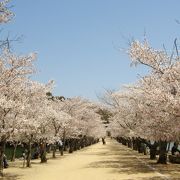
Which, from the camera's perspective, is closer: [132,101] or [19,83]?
[19,83]

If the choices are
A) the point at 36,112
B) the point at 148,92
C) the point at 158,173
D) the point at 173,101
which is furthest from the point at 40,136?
the point at 173,101

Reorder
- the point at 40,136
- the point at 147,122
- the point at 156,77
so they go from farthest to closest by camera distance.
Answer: the point at 40,136
the point at 147,122
the point at 156,77

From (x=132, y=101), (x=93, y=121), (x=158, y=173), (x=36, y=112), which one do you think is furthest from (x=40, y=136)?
(x=93, y=121)

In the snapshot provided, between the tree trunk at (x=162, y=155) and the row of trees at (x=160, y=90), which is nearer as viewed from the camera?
the row of trees at (x=160, y=90)

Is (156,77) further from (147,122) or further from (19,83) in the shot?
(19,83)

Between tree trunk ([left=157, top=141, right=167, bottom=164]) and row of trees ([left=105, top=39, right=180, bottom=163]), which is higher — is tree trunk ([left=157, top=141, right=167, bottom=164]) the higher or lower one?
the lower one

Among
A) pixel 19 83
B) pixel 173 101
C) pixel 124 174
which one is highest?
pixel 19 83

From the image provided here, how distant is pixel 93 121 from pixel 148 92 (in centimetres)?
6224

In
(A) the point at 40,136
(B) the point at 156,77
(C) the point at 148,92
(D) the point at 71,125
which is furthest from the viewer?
(D) the point at 71,125

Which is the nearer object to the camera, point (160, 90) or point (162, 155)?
point (160, 90)

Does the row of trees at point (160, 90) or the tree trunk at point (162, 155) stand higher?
the row of trees at point (160, 90)

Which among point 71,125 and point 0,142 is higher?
point 71,125

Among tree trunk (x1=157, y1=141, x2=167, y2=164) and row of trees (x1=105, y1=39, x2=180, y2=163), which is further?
tree trunk (x1=157, y1=141, x2=167, y2=164)

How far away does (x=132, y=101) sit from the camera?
41.2 meters
